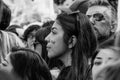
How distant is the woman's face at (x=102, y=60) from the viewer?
6.94 feet

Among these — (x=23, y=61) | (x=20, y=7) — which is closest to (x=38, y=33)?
(x=23, y=61)

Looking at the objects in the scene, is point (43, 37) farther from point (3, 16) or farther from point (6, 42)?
point (6, 42)

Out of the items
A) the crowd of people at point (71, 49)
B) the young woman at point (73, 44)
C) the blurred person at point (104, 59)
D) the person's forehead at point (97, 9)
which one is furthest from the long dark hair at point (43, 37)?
the blurred person at point (104, 59)

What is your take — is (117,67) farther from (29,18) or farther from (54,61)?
(29,18)

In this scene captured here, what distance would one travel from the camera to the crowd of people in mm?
2312

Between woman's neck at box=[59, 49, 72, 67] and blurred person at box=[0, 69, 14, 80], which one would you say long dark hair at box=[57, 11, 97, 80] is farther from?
blurred person at box=[0, 69, 14, 80]

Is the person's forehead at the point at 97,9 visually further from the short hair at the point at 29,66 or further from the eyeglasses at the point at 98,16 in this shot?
the short hair at the point at 29,66

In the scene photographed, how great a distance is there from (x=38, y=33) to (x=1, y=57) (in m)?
1.05

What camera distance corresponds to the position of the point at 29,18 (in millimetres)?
8891

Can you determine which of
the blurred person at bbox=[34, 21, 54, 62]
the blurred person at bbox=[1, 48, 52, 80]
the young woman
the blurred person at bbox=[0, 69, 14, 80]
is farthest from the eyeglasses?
the blurred person at bbox=[0, 69, 14, 80]

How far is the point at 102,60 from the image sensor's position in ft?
7.68

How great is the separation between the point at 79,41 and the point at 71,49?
113 millimetres

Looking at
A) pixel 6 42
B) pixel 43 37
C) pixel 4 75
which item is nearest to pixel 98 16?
pixel 43 37

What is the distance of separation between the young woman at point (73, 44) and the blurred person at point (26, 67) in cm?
49
